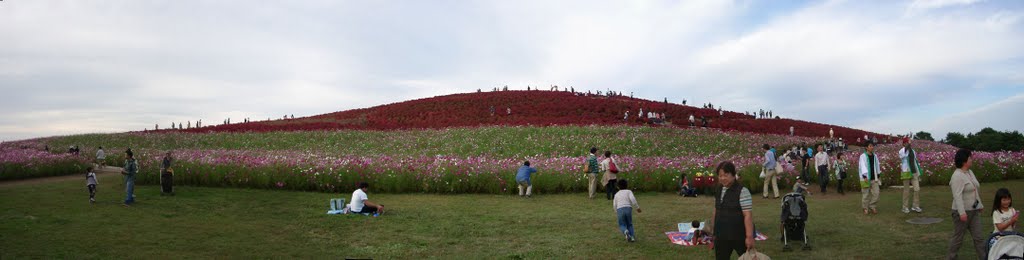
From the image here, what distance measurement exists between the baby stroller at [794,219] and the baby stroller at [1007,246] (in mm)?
2870

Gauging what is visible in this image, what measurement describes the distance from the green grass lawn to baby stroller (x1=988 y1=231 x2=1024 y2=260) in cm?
216

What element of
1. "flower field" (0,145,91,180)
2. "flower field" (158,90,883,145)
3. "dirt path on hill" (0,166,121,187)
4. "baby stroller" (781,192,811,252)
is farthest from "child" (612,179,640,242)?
"flower field" (158,90,883,145)

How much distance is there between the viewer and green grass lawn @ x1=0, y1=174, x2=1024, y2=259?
397 inches

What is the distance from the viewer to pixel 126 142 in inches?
1481

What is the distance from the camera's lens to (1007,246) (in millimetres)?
6922

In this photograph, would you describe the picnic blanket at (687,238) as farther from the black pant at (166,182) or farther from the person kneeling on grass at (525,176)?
the black pant at (166,182)

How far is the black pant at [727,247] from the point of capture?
21.6ft

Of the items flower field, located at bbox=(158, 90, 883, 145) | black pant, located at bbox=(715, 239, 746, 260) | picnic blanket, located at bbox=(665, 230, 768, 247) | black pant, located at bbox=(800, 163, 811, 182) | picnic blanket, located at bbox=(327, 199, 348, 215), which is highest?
flower field, located at bbox=(158, 90, 883, 145)

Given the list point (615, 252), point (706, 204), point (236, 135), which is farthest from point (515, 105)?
point (615, 252)

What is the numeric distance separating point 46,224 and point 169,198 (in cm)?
443

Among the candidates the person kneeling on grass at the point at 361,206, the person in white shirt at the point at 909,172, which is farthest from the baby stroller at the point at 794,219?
the person kneeling on grass at the point at 361,206

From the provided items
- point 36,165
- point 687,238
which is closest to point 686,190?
point 687,238

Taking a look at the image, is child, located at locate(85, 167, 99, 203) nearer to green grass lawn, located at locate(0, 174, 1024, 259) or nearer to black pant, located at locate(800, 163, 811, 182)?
green grass lawn, located at locate(0, 174, 1024, 259)

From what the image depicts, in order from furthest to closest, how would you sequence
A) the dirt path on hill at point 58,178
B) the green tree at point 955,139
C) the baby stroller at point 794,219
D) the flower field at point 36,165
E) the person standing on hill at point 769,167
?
the green tree at point 955,139 < the flower field at point 36,165 < the dirt path on hill at point 58,178 < the person standing on hill at point 769,167 < the baby stroller at point 794,219
